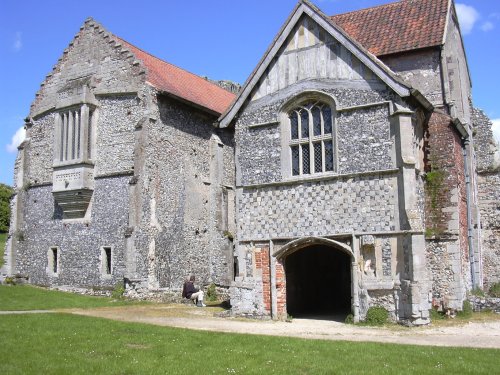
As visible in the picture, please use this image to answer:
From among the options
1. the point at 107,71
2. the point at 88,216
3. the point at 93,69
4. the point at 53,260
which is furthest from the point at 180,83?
the point at 53,260

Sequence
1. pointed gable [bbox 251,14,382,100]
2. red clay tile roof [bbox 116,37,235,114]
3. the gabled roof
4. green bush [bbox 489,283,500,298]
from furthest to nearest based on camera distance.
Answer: red clay tile roof [bbox 116,37,235,114] < green bush [bbox 489,283,500,298] < pointed gable [bbox 251,14,382,100] < the gabled roof

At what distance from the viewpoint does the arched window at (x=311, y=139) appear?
17094mm

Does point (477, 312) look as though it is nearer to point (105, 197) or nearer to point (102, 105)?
point (105, 197)

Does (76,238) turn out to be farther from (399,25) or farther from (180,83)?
(399,25)

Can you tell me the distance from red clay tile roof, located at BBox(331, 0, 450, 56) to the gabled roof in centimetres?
446

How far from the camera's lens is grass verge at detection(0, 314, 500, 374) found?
9.09 m

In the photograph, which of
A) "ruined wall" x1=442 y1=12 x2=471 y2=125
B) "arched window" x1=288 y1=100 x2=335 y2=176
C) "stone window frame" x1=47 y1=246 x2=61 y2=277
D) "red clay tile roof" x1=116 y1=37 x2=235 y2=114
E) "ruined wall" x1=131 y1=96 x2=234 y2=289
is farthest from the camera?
"stone window frame" x1=47 y1=246 x2=61 y2=277

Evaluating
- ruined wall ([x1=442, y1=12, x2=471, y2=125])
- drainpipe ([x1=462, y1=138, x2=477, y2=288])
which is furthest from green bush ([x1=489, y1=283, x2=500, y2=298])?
ruined wall ([x1=442, y1=12, x2=471, y2=125])

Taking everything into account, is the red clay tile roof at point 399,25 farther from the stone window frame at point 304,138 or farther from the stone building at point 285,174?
the stone window frame at point 304,138

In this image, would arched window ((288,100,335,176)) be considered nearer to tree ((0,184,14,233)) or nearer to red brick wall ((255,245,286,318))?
red brick wall ((255,245,286,318))

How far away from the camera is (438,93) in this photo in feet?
66.8

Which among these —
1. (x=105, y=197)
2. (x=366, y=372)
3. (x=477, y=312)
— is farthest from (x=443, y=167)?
(x=105, y=197)

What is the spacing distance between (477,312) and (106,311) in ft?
41.8

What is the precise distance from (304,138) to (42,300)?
12.5 meters
